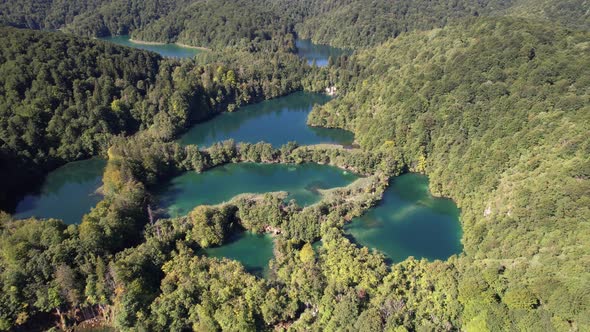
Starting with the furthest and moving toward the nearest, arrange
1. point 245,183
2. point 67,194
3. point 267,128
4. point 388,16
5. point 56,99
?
point 388,16 → point 267,128 → point 56,99 → point 245,183 → point 67,194

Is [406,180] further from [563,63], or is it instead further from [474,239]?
[563,63]

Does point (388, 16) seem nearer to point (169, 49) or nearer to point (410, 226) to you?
point (169, 49)

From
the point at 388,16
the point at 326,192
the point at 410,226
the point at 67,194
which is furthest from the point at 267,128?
the point at 388,16

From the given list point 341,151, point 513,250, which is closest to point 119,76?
point 341,151

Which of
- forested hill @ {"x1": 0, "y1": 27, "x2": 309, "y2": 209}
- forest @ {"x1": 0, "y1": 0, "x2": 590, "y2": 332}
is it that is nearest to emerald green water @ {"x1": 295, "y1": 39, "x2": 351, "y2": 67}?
forest @ {"x1": 0, "y1": 0, "x2": 590, "y2": 332}

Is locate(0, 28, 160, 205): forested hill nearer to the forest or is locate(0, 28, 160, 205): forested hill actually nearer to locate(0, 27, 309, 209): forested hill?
→ locate(0, 27, 309, 209): forested hill

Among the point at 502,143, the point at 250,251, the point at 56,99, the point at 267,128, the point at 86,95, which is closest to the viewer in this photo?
the point at 250,251

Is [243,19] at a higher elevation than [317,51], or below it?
higher
